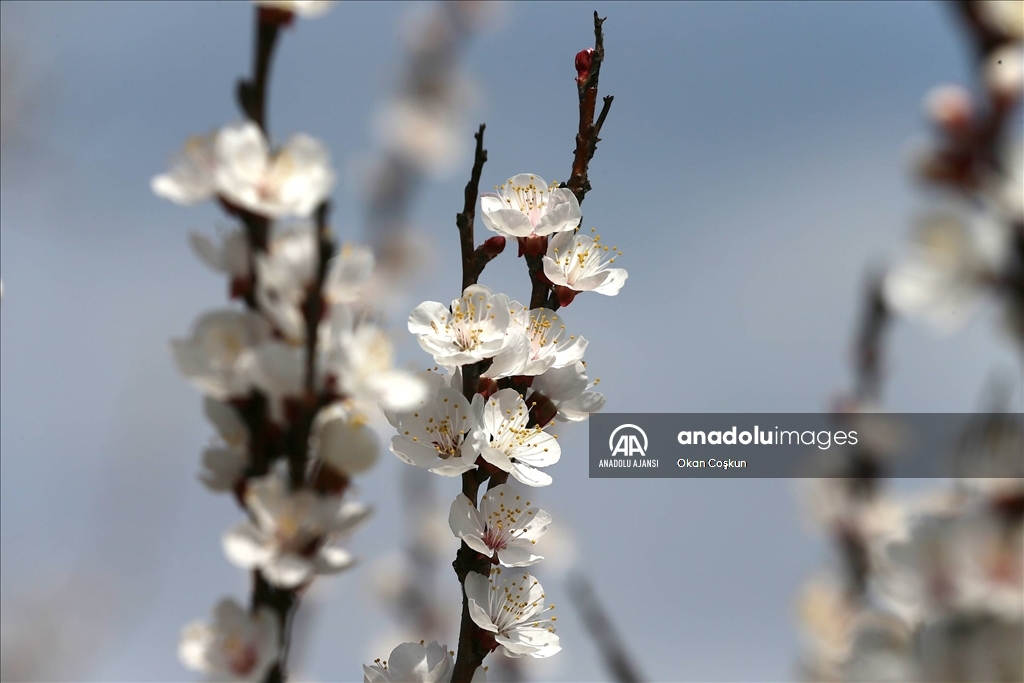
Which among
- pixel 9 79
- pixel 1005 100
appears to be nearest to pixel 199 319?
pixel 1005 100

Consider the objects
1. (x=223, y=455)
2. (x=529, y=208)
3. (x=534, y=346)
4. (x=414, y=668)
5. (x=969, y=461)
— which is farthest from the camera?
(x=529, y=208)

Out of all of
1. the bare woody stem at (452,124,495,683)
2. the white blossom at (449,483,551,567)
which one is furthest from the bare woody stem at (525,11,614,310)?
the white blossom at (449,483,551,567)

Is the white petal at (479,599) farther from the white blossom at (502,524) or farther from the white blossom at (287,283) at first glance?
the white blossom at (287,283)

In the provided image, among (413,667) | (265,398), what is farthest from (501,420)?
(265,398)

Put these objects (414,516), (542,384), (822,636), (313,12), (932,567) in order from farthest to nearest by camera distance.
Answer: (414,516) < (822,636) < (542,384) < (313,12) < (932,567)

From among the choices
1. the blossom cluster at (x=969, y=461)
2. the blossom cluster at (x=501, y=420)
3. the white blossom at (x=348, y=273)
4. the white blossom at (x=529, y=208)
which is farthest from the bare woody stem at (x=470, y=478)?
the blossom cluster at (x=969, y=461)

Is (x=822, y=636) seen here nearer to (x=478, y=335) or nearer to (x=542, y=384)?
(x=542, y=384)

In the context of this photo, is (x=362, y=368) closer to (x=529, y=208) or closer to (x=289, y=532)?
(x=289, y=532)
